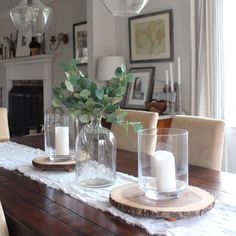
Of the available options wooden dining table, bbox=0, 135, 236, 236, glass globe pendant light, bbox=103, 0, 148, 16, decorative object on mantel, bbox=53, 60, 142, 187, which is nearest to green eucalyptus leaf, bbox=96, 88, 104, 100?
decorative object on mantel, bbox=53, 60, 142, 187

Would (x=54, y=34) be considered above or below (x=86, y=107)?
above

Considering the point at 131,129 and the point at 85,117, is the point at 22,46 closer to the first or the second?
the point at 131,129

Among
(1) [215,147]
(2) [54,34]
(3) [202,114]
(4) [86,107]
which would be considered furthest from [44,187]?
(2) [54,34]

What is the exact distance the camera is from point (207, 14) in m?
3.41

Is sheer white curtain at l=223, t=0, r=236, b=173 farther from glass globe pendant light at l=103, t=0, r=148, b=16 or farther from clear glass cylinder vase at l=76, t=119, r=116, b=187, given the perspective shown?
clear glass cylinder vase at l=76, t=119, r=116, b=187

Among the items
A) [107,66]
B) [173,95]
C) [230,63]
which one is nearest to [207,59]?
[230,63]

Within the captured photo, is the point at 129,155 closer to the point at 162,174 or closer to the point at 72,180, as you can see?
the point at 72,180

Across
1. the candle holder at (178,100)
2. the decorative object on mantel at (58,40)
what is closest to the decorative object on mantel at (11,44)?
the decorative object on mantel at (58,40)

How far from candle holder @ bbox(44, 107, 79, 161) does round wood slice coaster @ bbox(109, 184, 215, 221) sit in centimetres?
60

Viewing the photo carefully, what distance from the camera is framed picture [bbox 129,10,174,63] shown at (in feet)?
12.6

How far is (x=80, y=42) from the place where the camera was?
505 cm

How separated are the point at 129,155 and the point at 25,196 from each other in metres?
0.92

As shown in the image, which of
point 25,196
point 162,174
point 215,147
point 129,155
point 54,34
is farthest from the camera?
point 54,34

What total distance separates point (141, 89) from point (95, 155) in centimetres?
252
